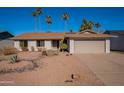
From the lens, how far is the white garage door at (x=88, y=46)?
2158 cm

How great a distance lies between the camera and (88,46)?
21.6 metres

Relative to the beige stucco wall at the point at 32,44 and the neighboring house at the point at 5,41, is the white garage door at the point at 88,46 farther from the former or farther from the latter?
the neighboring house at the point at 5,41

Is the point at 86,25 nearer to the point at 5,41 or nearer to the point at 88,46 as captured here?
the point at 88,46

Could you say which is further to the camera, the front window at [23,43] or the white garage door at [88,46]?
the front window at [23,43]

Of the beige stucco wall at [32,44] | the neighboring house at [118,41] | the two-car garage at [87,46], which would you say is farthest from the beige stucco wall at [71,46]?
the neighboring house at [118,41]

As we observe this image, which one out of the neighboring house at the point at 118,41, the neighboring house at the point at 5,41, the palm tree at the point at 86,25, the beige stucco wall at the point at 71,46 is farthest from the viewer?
the palm tree at the point at 86,25

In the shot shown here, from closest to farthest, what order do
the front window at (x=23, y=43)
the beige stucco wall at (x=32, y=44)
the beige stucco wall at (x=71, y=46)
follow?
1. the beige stucco wall at (x=71, y=46)
2. the beige stucco wall at (x=32, y=44)
3. the front window at (x=23, y=43)

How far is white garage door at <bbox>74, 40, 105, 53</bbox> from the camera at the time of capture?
2158cm

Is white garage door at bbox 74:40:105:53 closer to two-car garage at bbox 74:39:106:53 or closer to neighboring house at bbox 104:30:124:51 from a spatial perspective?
two-car garage at bbox 74:39:106:53

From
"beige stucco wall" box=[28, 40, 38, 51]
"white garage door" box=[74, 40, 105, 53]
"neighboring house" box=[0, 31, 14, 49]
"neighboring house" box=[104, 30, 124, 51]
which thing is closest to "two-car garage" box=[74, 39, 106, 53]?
"white garage door" box=[74, 40, 105, 53]
